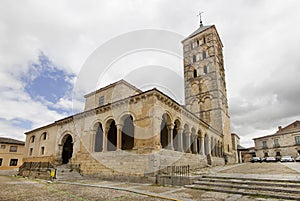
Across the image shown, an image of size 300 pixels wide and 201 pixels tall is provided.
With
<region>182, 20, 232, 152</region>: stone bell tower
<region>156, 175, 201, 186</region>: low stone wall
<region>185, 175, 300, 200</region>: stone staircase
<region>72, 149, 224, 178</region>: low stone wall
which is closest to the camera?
<region>185, 175, 300, 200</region>: stone staircase

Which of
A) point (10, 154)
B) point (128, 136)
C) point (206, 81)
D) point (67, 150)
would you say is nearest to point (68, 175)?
point (67, 150)

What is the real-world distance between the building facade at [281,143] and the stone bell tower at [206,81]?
1802cm

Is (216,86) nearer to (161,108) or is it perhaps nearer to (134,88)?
(134,88)

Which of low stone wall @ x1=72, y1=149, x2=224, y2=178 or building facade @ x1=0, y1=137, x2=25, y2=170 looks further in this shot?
building facade @ x1=0, y1=137, x2=25, y2=170

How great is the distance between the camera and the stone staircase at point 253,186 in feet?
20.1

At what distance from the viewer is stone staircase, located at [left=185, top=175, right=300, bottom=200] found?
20.1 feet

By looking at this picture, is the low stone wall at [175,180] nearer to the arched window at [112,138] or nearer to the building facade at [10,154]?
the arched window at [112,138]

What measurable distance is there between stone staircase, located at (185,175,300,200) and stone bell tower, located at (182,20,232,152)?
1803 cm

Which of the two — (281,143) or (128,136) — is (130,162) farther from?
(281,143)

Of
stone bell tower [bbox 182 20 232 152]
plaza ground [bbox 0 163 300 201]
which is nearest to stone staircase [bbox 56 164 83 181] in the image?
plaza ground [bbox 0 163 300 201]

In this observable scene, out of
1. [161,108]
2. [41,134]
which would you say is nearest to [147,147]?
[161,108]

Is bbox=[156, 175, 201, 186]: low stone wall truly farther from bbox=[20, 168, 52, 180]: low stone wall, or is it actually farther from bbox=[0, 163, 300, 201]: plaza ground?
bbox=[20, 168, 52, 180]: low stone wall

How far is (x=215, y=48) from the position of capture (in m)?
28.9

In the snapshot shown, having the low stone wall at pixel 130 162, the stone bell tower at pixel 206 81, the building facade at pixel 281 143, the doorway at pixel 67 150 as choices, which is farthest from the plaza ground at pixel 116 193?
the building facade at pixel 281 143
